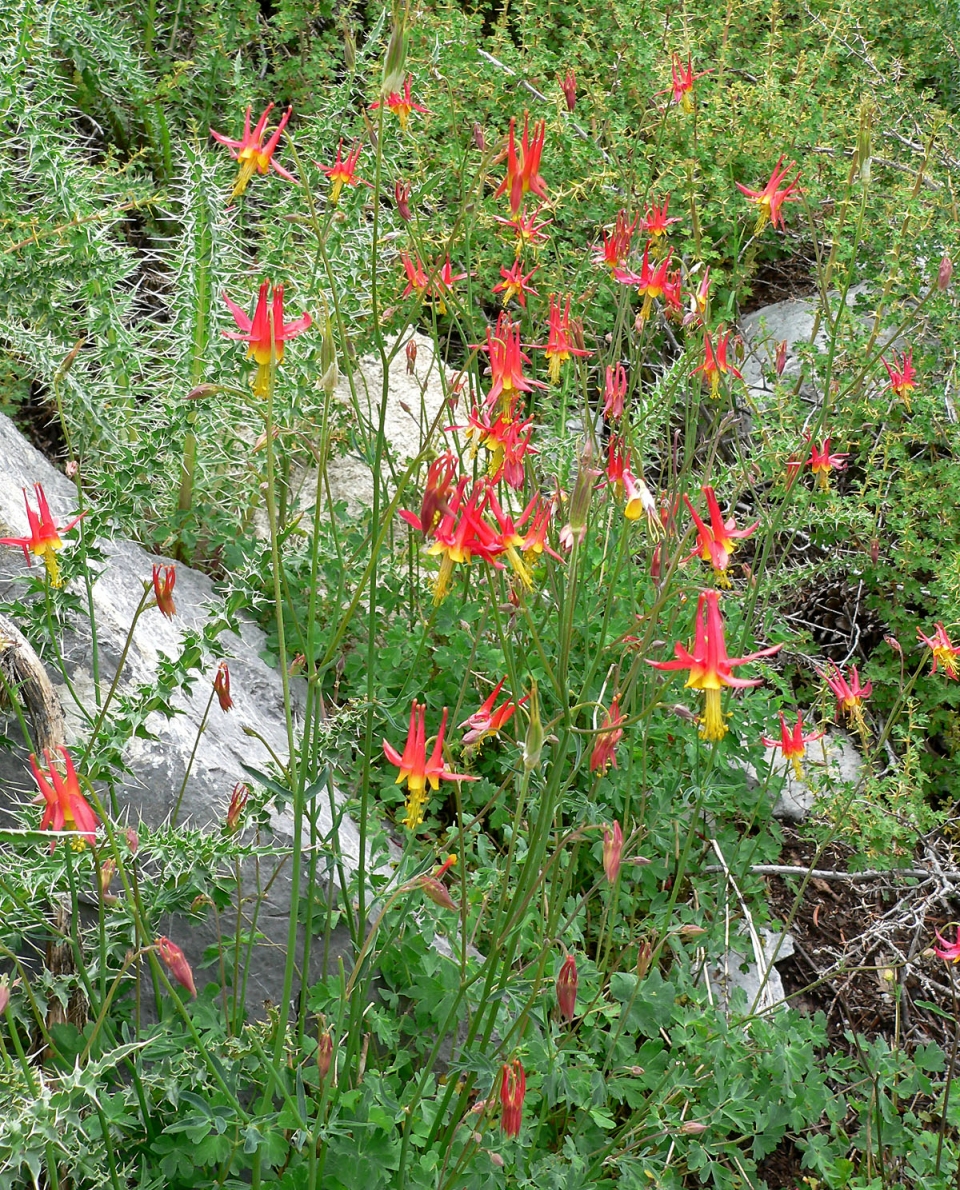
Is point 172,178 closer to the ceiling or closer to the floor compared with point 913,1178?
closer to the ceiling

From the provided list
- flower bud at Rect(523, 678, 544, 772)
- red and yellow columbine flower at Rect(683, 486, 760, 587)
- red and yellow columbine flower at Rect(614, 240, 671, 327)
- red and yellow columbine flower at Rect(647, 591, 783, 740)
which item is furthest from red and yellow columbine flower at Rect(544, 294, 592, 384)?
flower bud at Rect(523, 678, 544, 772)

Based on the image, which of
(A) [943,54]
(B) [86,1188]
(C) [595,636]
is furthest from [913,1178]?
(A) [943,54]

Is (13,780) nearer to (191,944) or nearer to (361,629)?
(191,944)

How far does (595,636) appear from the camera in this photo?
307cm

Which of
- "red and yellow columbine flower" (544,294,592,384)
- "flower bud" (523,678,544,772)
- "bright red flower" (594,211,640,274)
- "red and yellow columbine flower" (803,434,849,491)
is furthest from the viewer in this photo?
"red and yellow columbine flower" (803,434,849,491)

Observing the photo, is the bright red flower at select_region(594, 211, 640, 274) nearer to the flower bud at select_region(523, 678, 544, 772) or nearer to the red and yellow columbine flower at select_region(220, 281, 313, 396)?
the red and yellow columbine flower at select_region(220, 281, 313, 396)

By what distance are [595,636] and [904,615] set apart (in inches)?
50.8

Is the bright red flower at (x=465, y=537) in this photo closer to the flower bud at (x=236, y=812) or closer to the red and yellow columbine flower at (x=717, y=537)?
the red and yellow columbine flower at (x=717, y=537)

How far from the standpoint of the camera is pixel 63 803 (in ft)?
4.95

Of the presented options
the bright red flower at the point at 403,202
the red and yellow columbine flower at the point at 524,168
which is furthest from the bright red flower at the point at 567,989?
the bright red flower at the point at 403,202

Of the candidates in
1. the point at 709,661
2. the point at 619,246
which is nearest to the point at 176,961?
→ the point at 709,661

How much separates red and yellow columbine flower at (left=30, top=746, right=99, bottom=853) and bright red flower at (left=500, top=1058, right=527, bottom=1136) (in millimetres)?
747

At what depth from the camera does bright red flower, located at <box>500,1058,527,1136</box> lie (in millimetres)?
1713

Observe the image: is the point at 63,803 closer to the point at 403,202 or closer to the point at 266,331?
the point at 266,331
